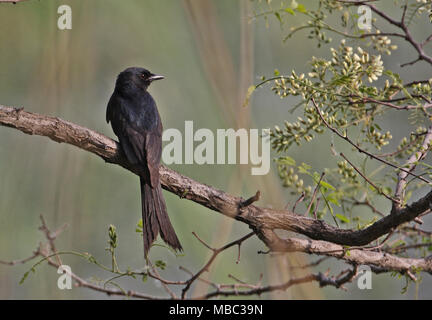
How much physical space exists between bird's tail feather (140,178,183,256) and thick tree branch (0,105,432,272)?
21 cm

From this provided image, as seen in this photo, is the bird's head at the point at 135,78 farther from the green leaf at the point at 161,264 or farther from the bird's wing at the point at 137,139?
the green leaf at the point at 161,264

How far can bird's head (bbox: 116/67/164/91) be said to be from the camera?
3.17 meters

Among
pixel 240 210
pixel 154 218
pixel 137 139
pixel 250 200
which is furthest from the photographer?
pixel 137 139

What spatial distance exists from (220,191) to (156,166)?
0.37 meters

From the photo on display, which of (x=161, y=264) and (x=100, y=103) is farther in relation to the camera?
(x=100, y=103)

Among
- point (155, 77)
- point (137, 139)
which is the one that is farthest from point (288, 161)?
point (155, 77)

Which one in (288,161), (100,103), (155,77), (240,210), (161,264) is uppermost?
(155,77)

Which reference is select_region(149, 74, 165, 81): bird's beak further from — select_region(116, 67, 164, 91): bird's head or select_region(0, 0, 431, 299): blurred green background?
select_region(0, 0, 431, 299): blurred green background

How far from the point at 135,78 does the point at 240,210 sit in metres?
1.38

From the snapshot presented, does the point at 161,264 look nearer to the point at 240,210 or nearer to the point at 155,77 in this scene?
the point at 240,210

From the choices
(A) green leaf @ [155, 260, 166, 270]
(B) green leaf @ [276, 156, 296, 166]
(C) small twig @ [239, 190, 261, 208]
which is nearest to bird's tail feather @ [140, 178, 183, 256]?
(A) green leaf @ [155, 260, 166, 270]

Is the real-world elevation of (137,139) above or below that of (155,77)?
below

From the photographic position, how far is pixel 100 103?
2.89 m

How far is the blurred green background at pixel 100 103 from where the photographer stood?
1.73 meters
